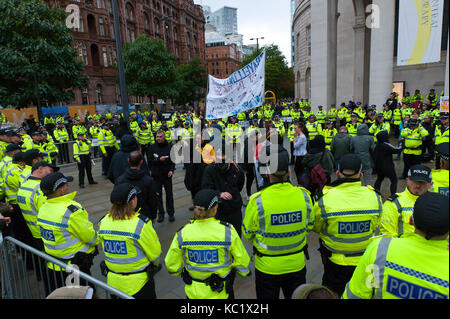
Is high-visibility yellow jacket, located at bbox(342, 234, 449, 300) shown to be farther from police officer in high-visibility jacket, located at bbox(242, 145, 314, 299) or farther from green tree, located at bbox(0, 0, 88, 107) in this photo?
green tree, located at bbox(0, 0, 88, 107)

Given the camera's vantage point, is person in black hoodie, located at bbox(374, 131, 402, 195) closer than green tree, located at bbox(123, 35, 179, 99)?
Yes

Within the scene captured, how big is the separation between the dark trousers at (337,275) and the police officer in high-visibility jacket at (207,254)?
3.44 ft

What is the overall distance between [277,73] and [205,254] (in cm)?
6065

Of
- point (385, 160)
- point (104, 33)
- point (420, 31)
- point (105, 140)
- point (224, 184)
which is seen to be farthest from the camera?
point (104, 33)

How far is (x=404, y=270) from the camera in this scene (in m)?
1.73

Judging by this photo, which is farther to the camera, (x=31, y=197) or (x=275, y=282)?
(x=31, y=197)

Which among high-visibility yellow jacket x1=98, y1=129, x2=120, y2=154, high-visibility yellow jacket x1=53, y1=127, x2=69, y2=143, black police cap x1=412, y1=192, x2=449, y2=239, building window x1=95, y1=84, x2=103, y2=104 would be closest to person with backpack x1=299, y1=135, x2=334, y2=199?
black police cap x1=412, y1=192, x2=449, y2=239

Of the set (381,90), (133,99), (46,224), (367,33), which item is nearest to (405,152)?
(46,224)

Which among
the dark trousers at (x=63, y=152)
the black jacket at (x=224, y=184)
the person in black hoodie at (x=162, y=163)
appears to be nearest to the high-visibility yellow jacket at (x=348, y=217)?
the black jacket at (x=224, y=184)

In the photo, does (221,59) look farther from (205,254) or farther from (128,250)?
(205,254)

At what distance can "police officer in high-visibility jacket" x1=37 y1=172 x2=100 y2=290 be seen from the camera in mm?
3203

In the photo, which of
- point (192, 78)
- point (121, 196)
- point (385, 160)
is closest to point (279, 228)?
point (121, 196)

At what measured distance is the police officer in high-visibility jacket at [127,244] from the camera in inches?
115
